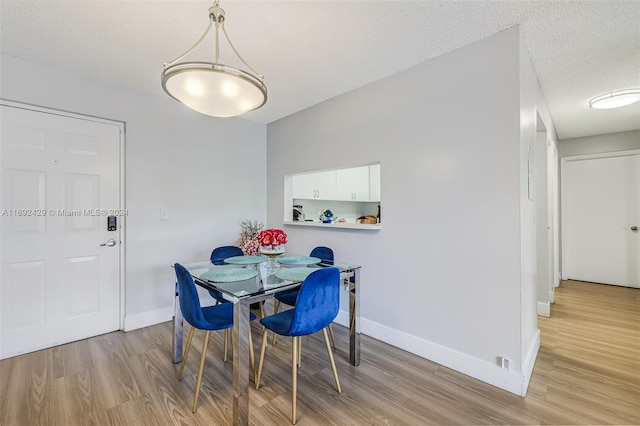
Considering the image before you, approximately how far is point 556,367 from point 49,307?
4281mm

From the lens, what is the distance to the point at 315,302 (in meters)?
1.76

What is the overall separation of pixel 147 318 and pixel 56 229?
1196mm

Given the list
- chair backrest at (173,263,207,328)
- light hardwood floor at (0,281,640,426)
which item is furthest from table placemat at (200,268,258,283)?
light hardwood floor at (0,281,640,426)

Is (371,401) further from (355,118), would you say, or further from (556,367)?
(355,118)

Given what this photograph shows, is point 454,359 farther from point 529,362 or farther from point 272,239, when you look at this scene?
point 272,239

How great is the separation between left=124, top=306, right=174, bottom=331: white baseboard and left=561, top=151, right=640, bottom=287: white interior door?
628cm

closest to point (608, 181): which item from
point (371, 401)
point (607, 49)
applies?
point (607, 49)

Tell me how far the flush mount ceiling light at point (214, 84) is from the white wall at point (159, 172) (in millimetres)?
1622

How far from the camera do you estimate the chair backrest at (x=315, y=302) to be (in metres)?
1.69

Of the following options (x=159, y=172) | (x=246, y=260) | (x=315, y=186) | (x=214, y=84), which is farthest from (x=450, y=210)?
(x=159, y=172)

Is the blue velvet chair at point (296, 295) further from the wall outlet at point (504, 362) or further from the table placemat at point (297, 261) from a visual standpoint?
the wall outlet at point (504, 362)

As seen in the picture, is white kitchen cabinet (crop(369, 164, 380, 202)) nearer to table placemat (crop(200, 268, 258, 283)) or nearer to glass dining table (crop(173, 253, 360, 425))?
glass dining table (crop(173, 253, 360, 425))

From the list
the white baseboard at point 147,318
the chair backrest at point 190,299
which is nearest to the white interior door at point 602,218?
the chair backrest at point 190,299

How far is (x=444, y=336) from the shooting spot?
7.45 ft
